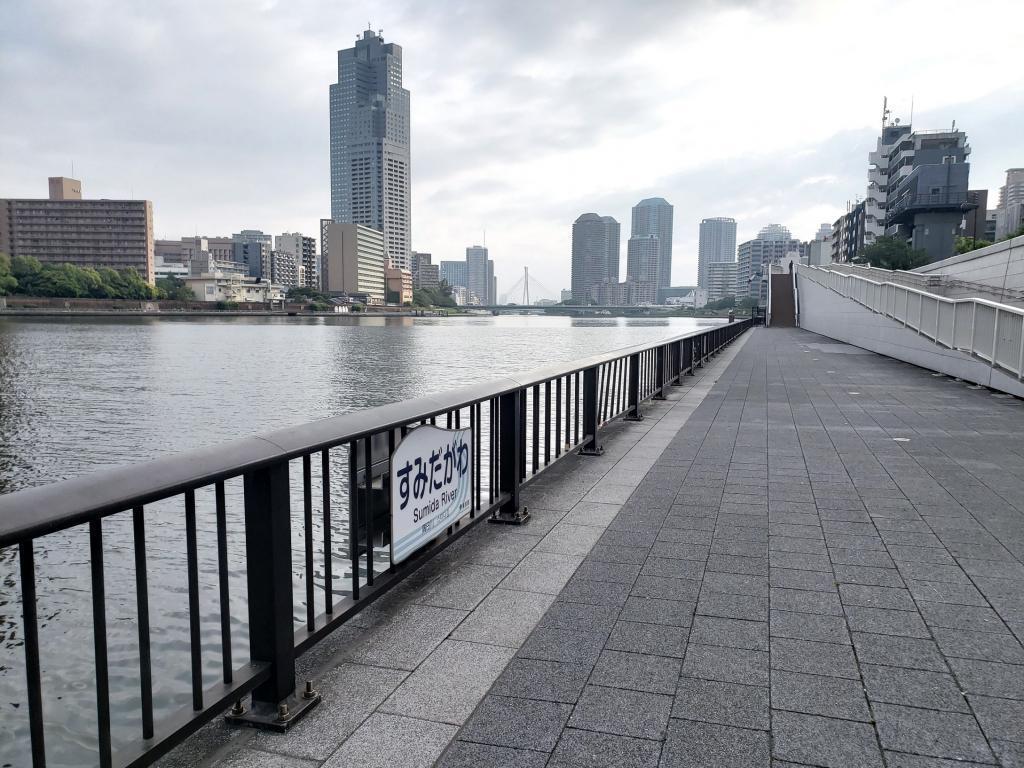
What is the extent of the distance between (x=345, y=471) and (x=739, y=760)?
34.8 ft

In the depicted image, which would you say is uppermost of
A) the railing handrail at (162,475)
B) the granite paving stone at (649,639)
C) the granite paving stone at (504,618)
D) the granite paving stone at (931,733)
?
Result: the railing handrail at (162,475)

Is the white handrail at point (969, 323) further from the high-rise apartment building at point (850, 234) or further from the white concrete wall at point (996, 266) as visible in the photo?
the high-rise apartment building at point (850, 234)

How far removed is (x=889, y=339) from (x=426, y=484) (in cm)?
2264

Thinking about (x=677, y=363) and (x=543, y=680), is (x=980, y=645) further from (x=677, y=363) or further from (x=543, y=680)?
(x=677, y=363)

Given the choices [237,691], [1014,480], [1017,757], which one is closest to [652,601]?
[1017,757]

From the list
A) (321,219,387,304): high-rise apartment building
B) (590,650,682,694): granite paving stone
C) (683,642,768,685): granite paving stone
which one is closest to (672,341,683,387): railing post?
(683,642,768,685): granite paving stone

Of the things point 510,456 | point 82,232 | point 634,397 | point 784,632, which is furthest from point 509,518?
point 82,232

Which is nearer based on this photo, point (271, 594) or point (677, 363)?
point (271, 594)

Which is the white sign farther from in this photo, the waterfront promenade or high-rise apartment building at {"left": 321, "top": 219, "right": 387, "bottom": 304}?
high-rise apartment building at {"left": 321, "top": 219, "right": 387, "bottom": 304}

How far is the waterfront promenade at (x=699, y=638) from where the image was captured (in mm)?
2486

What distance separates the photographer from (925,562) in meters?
4.30

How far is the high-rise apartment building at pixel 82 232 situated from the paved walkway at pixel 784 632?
18195cm

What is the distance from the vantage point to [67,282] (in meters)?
122

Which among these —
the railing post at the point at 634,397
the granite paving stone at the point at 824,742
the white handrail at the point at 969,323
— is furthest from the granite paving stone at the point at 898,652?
the white handrail at the point at 969,323
